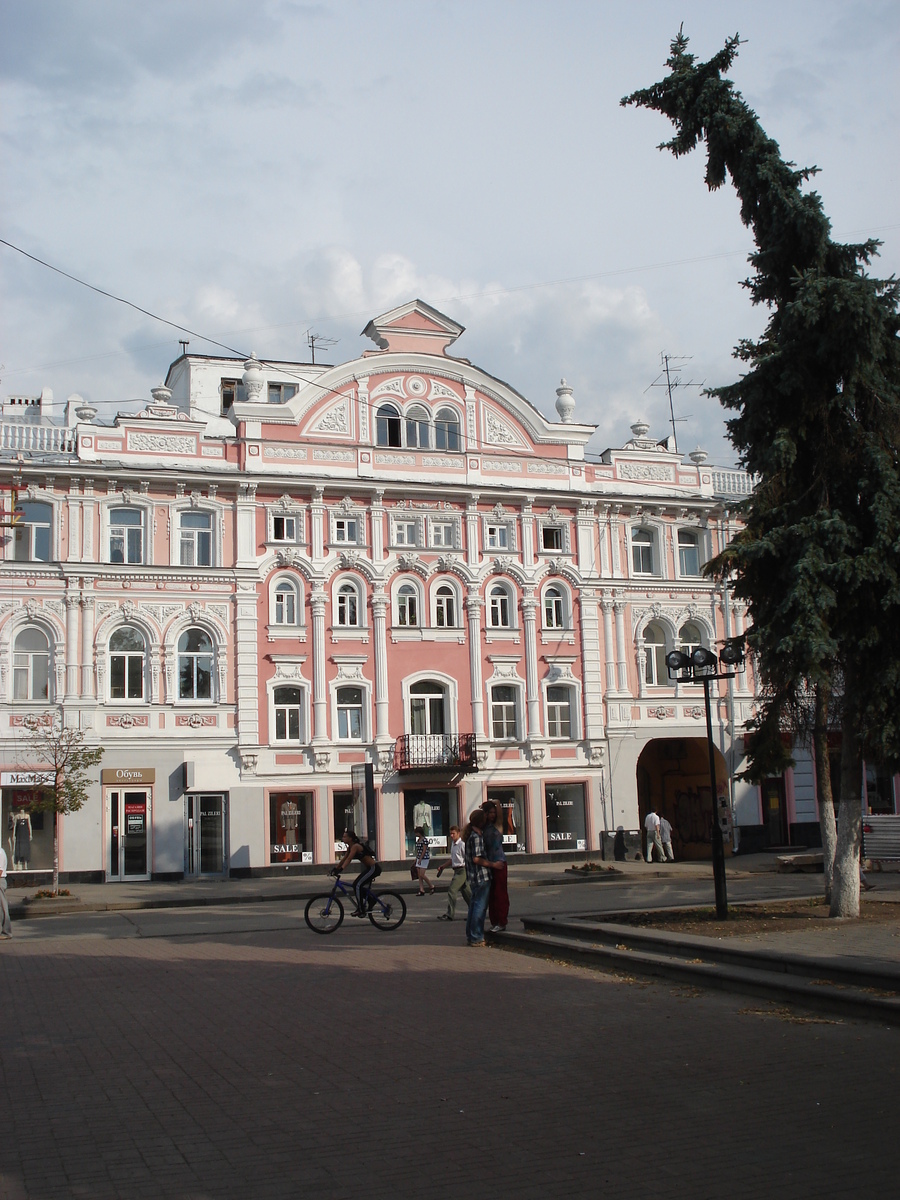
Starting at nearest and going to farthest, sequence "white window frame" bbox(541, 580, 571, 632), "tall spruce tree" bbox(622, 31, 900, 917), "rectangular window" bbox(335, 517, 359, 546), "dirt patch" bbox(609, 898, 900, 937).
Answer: "dirt patch" bbox(609, 898, 900, 937) < "tall spruce tree" bbox(622, 31, 900, 917) < "rectangular window" bbox(335, 517, 359, 546) < "white window frame" bbox(541, 580, 571, 632)

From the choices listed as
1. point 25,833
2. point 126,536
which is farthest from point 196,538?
point 25,833

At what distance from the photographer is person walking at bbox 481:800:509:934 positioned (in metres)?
15.4

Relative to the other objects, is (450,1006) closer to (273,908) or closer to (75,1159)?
(75,1159)

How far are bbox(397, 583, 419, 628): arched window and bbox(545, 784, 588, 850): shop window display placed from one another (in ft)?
22.6

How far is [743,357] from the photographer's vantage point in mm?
16906

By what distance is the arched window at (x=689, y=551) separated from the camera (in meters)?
40.0

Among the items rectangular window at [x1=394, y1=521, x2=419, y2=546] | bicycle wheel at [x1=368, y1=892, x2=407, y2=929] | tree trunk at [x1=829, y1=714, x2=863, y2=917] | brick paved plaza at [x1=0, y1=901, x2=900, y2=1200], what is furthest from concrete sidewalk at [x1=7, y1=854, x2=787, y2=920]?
brick paved plaza at [x1=0, y1=901, x2=900, y2=1200]

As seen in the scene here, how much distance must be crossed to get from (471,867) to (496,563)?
22.5 meters

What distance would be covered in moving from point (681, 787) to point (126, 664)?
1944 cm

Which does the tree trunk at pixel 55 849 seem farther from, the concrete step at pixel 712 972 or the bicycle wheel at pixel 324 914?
the concrete step at pixel 712 972

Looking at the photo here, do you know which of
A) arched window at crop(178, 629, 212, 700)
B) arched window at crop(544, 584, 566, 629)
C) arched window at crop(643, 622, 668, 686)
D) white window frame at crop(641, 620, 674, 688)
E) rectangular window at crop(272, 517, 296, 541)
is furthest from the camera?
arched window at crop(643, 622, 668, 686)

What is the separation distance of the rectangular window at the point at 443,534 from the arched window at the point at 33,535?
1150 cm

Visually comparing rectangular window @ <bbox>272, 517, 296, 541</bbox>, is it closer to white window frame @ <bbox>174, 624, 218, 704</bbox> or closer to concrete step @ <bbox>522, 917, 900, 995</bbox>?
white window frame @ <bbox>174, 624, 218, 704</bbox>

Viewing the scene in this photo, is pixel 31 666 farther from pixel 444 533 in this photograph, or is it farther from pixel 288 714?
pixel 444 533
